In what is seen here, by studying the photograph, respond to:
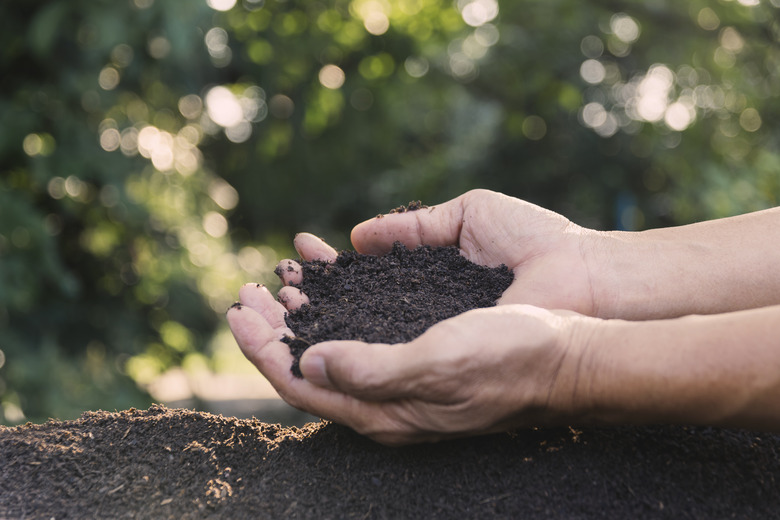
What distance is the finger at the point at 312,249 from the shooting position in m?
2.05

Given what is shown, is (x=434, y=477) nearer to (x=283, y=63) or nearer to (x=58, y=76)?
(x=58, y=76)

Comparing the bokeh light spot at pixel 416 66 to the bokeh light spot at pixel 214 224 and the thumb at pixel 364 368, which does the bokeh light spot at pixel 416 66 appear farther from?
the thumb at pixel 364 368

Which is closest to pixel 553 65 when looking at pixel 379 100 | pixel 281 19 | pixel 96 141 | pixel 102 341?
pixel 379 100

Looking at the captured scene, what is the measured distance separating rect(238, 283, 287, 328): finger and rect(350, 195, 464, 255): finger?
44cm

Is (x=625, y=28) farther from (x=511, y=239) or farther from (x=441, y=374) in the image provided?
(x=441, y=374)

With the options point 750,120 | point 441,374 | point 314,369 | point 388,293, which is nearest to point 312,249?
point 388,293

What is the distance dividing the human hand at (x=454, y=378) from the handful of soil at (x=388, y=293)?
192 mm

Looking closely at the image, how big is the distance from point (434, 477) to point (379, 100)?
4.37 m

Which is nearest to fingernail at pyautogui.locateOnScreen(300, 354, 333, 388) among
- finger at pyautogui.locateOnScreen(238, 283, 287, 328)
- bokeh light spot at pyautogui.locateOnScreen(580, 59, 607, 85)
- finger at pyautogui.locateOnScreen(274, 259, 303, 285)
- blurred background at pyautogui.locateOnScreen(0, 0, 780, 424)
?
finger at pyautogui.locateOnScreen(238, 283, 287, 328)

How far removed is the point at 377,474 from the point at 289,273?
0.73 meters

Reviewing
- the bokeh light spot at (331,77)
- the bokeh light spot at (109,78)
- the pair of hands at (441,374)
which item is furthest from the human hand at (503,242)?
the bokeh light spot at (331,77)

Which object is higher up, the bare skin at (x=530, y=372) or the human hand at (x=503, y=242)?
the human hand at (x=503, y=242)

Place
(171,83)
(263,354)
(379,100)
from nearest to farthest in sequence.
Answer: (263,354) < (171,83) < (379,100)

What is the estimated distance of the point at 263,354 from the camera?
158 centimetres
